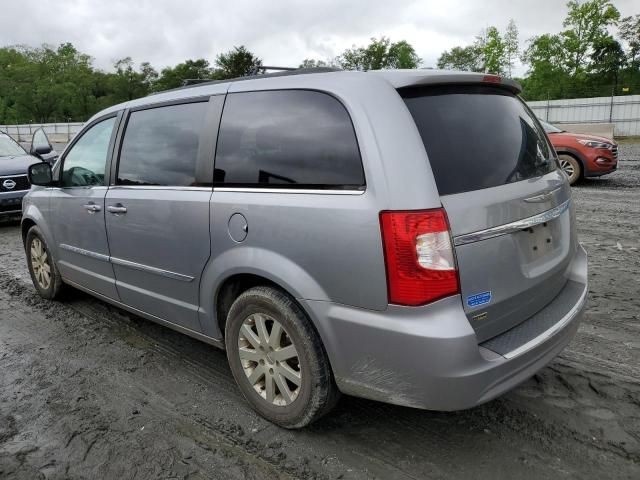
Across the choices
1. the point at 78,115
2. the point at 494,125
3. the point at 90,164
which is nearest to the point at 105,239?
the point at 90,164

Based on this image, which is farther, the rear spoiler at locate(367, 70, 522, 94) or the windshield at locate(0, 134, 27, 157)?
the windshield at locate(0, 134, 27, 157)

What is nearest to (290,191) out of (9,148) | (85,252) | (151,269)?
(151,269)

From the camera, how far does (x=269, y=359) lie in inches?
111

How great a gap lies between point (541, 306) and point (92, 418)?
2.58 meters

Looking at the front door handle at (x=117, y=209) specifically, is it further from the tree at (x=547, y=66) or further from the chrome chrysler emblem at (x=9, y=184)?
the tree at (x=547, y=66)

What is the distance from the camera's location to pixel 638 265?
17.8 feet

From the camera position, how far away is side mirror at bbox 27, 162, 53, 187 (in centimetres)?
449

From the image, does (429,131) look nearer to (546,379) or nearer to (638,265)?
(546,379)

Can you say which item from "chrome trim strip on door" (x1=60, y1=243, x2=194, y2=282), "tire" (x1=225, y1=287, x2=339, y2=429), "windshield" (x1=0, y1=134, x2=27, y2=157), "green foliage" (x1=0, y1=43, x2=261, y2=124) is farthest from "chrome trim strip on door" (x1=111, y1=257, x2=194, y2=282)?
"green foliage" (x1=0, y1=43, x2=261, y2=124)

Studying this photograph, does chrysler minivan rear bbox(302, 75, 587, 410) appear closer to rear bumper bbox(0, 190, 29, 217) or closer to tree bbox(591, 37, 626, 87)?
rear bumper bbox(0, 190, 29, 217)

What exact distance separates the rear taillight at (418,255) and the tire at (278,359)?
58 cm

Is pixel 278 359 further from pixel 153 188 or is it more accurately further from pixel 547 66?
pixel 547 66

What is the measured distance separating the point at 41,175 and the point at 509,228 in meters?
3.88

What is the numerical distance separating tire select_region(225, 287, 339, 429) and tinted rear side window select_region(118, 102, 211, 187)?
2.99ft
